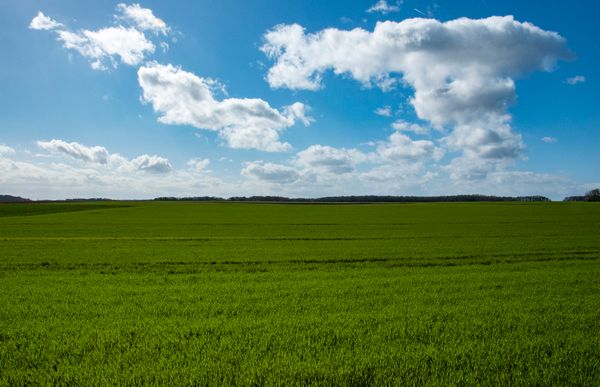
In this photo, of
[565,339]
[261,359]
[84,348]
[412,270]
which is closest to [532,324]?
[565,339]

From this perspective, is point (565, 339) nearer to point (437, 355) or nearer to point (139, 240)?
point (437, 355)

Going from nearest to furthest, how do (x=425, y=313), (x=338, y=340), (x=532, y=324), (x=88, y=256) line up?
1. (x=338, y=340)
2. (x=532, y=324)
3. (x=425, y=313)
4. (x=88, y=256)

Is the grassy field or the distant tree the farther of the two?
the distant tree

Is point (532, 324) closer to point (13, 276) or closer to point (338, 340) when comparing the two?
point (338, 340)

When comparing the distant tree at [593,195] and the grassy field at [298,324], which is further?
the distant tree at [593,195]

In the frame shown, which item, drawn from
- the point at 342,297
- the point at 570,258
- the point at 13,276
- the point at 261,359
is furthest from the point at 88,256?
the point at 570,258

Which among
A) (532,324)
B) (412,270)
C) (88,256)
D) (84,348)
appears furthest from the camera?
(88,256)

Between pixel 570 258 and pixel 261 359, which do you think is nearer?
pixel 261 359

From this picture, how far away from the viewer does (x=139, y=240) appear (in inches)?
966

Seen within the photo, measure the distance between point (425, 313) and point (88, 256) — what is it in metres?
16.3

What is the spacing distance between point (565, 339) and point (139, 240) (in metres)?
24.2

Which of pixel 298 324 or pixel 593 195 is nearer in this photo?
pixel 298 324

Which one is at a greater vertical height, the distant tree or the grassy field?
the distant tree

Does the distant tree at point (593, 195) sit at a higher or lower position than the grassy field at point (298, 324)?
higher
